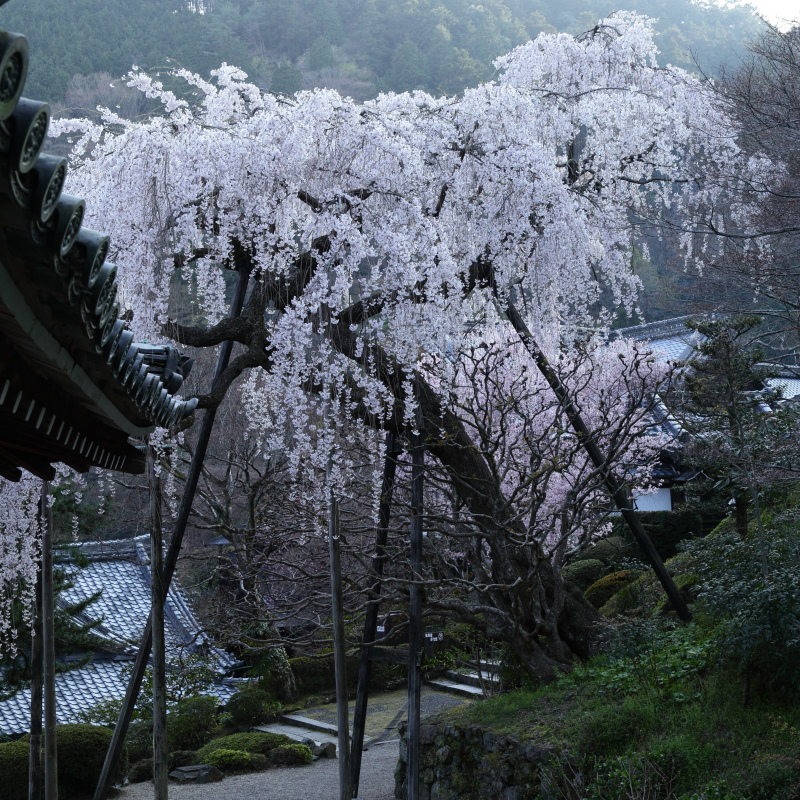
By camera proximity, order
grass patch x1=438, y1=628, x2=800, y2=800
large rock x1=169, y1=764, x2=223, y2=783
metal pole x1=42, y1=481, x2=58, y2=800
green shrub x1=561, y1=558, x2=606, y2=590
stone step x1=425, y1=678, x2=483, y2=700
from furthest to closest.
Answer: green shrub x1=561, y1=558, x2=606, y2=590
stone step x1=425, y1=678, x2=483, y2=700
large rock x1=169, y1=764, x2=223, y2=783
metal pole x1=42, y1=481, x2=58, y2=800
grass patch x1=438, y1=628, x2=800, y2=800

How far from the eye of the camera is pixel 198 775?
10.5 m

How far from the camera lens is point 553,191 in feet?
21.8

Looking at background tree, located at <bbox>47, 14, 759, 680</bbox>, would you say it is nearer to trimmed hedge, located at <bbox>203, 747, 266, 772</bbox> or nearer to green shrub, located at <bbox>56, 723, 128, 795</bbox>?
green shrub, located at <bbox>56, 723, 128, 795</bbox>

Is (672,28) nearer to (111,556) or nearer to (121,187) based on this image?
(111,556)

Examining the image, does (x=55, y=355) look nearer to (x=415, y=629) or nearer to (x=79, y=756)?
(x=415, y=629)

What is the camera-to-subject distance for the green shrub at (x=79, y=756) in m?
9.41

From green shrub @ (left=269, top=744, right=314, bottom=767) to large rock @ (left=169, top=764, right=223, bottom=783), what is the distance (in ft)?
2.90

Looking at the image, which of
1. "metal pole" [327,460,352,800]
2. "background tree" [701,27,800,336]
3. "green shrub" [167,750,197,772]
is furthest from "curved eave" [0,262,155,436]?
"green shrub" [167,750,197,772]

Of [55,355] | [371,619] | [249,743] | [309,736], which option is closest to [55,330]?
[55,355]

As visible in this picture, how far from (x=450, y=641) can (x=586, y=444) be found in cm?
853

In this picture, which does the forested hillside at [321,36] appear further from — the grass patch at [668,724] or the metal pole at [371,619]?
the grass patch at [668,724]

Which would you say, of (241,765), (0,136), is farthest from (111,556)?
(0,136)

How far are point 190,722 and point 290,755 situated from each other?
1799mm

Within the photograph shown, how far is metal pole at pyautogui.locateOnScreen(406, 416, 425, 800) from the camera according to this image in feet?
21.5
